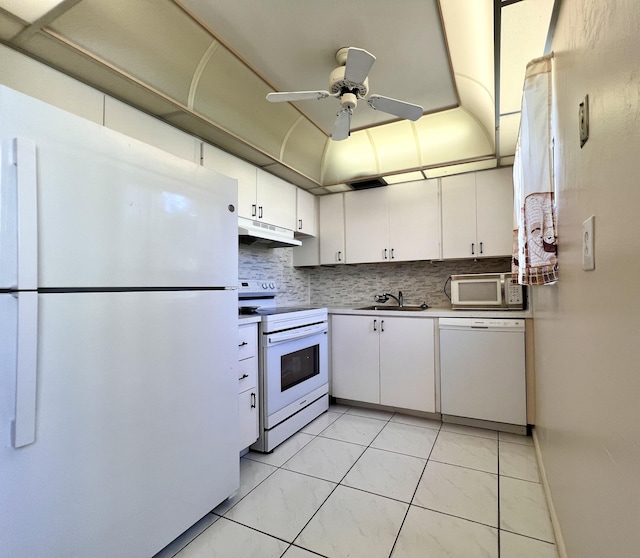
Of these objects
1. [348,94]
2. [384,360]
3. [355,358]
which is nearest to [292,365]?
[355,358]

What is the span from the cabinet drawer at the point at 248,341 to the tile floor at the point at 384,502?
710 millimetres

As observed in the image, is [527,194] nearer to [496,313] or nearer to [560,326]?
[560,326]

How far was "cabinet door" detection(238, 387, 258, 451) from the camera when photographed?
2.13 metres

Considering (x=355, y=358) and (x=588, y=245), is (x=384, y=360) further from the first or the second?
(x=588, y=245)

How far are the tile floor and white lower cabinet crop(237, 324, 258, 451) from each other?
0.68 feet

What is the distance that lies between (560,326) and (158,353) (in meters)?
1.72

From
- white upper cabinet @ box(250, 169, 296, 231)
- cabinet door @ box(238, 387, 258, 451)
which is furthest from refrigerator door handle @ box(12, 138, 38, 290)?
white upper cabinet @ box(250, 169, 296, 231)

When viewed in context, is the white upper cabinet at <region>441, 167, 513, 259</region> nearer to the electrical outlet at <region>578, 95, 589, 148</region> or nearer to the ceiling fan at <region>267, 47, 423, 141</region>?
the ceiling fan at <region>267, 47, 423, 141</region>

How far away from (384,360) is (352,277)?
1166mm

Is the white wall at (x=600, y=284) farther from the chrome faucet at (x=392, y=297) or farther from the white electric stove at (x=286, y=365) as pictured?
the chrome faucet at (x=392, y=297)

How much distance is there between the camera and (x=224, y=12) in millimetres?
1645

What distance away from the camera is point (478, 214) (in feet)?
9.96

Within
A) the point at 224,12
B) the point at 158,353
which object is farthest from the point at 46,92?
the point at 158,353

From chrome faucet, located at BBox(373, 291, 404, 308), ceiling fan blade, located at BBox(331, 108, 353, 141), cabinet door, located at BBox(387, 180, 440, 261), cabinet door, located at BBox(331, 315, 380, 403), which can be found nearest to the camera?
ceiling fan blade, located at BBox(331, 108, 353, 141)
